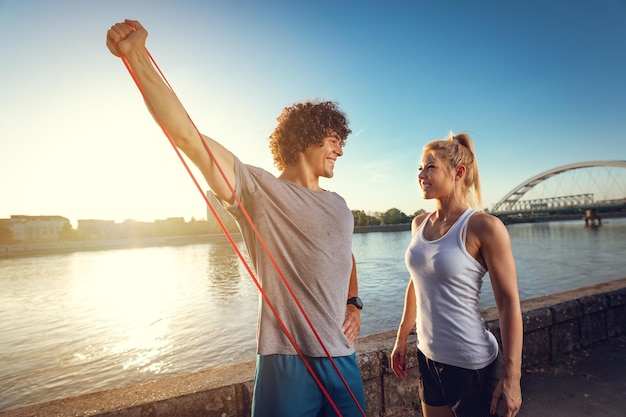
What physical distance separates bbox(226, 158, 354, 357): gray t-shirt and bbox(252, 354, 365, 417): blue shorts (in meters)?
0.04

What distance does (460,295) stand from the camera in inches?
60.9

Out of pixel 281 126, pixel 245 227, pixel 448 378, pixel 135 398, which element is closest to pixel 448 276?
pixel 448 378

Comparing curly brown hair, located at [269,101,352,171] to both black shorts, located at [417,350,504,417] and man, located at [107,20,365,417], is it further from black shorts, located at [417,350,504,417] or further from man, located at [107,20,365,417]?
black shorts, located at [417,350,504,417]

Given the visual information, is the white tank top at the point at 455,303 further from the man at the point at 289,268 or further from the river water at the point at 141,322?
the river water at the point at 141,322

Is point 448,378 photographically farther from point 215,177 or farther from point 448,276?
point 215,177

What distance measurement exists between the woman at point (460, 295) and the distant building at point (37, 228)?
3944 inches

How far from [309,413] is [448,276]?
0.86 metres

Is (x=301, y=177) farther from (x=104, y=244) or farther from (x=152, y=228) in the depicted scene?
(x=152, y=228)

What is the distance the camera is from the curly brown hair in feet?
Result: 4.93

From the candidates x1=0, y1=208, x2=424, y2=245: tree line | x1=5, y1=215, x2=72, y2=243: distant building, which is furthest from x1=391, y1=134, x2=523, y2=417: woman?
x1=5, y1=215, x2=72, y2=243: distant building

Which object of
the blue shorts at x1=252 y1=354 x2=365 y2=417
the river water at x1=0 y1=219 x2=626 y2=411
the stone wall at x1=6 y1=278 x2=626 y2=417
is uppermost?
the blue shorts at x1=252 y1=354 x2=365 y2=417

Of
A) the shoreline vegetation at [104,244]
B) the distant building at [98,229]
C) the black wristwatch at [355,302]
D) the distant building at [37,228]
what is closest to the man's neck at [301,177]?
the black wristwatch at [355,302]

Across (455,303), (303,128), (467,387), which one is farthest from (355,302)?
(303,128)

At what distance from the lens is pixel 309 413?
3.81 ft
